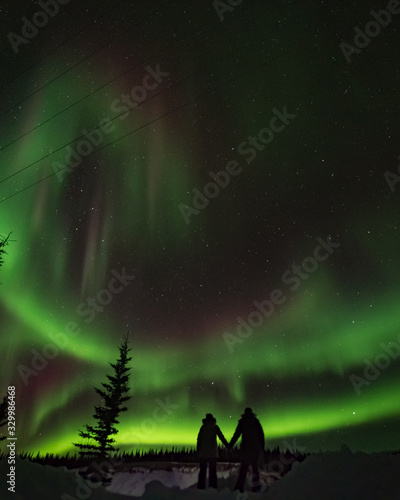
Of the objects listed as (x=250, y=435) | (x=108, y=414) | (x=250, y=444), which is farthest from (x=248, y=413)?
(x=108, y=414)

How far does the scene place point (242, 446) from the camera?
1041 cm

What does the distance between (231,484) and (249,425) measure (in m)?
1.55

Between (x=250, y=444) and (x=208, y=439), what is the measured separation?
1172 mm

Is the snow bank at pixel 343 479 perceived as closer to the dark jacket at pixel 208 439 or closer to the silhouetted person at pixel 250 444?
the silhouetted person at pixel 250 444

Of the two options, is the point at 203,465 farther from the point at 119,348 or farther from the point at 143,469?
the point at 119,348

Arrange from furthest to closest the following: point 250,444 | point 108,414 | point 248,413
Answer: point 108,414
point 248,413
point 250,444

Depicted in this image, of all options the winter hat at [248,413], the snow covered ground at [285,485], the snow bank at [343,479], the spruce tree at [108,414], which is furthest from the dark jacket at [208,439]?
the spruce tree at [108,414]

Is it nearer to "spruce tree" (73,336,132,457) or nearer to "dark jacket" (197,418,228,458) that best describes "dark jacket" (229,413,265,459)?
"dark jacket" (197,418,228,458)

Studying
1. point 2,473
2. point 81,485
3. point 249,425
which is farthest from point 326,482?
point 2,473

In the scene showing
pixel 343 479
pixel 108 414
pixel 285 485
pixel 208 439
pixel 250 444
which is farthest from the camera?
pixel 108 414

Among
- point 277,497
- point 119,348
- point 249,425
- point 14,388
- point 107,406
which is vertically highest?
point 119,348

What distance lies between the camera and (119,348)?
1369 inches

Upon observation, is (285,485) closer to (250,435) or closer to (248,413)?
(250,435)

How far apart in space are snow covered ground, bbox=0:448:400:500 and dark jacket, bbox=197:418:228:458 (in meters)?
0.81
